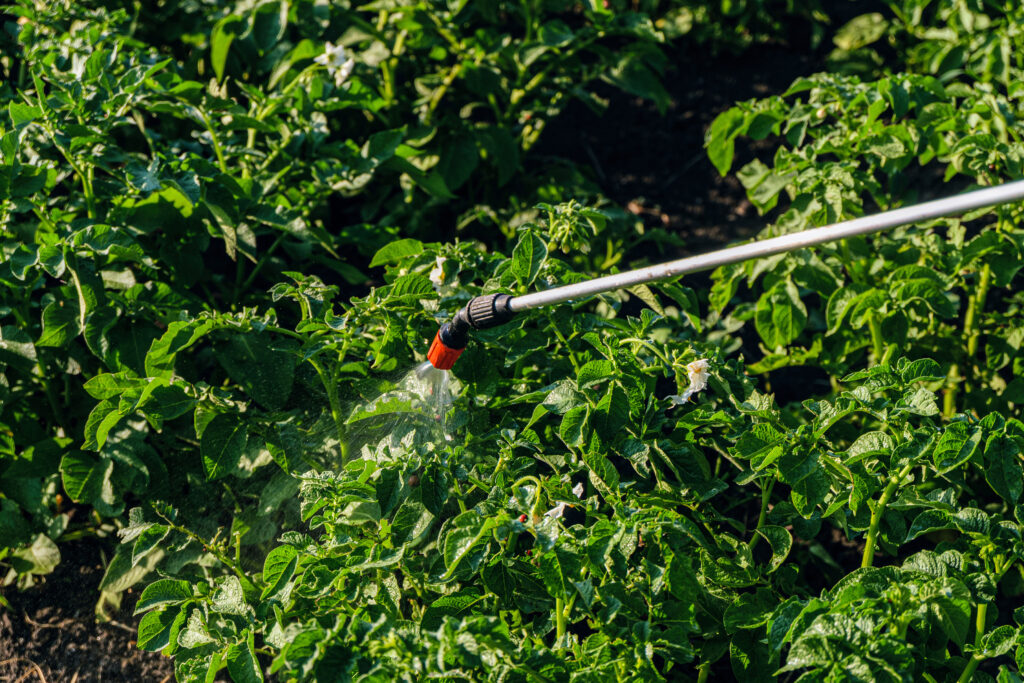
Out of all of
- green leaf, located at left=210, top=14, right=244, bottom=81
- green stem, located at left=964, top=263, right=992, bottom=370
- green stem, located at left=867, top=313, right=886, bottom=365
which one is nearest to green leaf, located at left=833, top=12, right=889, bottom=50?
green stem, located at left=964, top=263, right=992, bottom=370

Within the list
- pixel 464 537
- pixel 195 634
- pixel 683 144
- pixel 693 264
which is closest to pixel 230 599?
pixel 195 634

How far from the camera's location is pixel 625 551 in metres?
1.35

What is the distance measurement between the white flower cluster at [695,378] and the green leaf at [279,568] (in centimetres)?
70

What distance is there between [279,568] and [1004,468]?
112cm

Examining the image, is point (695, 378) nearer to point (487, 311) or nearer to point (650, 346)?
point (650, 346)

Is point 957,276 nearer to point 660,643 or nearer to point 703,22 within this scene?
point 660,643

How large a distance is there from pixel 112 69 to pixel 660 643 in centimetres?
171

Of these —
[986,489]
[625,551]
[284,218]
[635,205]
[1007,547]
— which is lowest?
[986,489]

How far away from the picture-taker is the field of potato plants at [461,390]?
1381mm

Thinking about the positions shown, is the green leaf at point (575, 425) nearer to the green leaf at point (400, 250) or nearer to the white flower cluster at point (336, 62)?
the green leaf at point (400, 250)

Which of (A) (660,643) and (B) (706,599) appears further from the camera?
(B) (706,599)

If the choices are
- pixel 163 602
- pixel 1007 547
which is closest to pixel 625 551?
pixel 1007 547

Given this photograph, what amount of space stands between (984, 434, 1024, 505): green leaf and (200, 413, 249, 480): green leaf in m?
1.26

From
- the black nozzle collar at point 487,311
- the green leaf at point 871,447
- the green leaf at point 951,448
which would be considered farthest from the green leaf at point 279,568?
the green leaf at point 951,448
